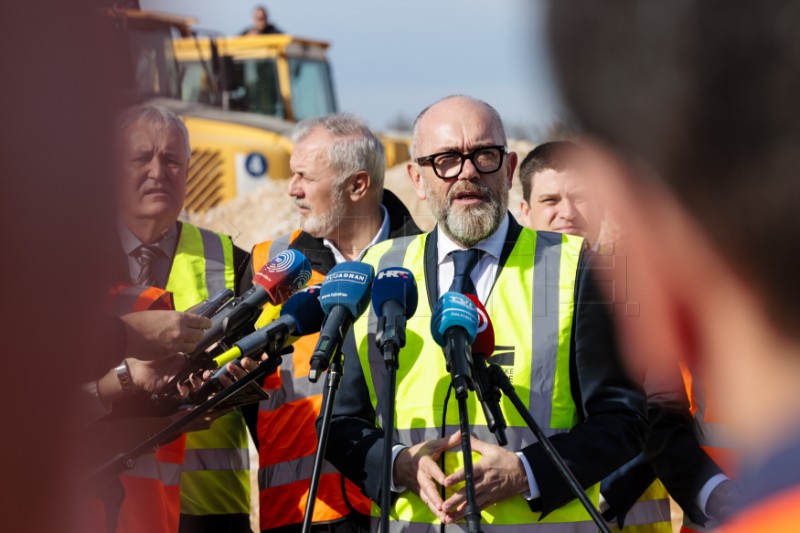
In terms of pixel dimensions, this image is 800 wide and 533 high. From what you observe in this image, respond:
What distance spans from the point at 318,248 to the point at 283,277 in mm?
1312

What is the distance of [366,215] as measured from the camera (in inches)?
179

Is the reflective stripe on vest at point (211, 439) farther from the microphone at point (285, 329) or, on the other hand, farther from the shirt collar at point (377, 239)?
the microphone at point (285, 329)

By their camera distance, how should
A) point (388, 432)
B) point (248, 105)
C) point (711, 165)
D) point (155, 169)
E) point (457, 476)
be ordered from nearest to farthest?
point (711, 165)
point (388, 432)
point (457, 476)
point (155, 169)
point (248, 105)

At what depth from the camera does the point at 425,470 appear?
2928 millimetres

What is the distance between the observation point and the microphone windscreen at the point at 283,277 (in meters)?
3.03

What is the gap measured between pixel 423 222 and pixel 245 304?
283 cm

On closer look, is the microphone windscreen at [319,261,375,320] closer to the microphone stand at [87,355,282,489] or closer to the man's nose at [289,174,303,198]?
the microphone stand at [87,355,282,489]

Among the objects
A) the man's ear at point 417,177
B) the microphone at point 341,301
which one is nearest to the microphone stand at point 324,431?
the microphone at point 341,301

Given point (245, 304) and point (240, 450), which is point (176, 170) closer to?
point (240, 450)

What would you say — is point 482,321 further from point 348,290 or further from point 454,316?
point 348,290

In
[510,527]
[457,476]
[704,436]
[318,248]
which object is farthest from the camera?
[318,248]

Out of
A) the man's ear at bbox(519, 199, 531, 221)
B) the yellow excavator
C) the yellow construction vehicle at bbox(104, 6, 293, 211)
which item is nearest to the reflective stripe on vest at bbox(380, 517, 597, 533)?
the man's ear at bbox(519, 199, 531, 221)

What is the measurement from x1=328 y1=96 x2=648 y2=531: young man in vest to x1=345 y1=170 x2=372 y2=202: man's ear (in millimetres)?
1183

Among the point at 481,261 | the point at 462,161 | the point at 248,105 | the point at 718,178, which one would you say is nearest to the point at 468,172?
the point at 462,161
